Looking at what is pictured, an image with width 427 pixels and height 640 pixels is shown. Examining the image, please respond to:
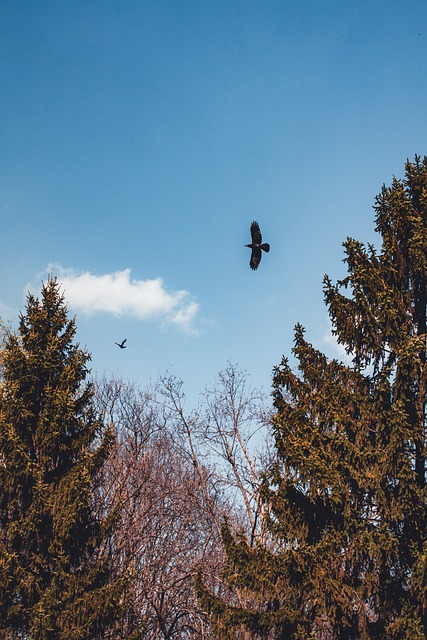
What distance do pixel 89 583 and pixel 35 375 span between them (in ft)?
14.6

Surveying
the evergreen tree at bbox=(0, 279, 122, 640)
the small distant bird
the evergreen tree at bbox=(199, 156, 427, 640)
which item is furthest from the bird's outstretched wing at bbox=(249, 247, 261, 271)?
the evergreen tree at bbox=(0, 279, 122, 640)

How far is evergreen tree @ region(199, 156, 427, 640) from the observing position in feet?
27.9

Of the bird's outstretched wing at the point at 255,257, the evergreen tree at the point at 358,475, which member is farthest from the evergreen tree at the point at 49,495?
the bird's outstretched wing at the point at 255,257

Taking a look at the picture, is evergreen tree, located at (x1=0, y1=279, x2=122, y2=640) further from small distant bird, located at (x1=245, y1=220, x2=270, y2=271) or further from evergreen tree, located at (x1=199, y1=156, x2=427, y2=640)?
small distant bird, located at (x1=245, y1=220, x2=270, y2=271)

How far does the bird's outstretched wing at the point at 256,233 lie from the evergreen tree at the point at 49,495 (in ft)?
16.2

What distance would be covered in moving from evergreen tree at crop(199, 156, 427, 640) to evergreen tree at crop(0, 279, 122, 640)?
8.80 ft

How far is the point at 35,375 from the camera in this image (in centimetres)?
1252

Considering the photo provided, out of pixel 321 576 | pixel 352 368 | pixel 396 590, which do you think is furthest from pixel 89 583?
pixel 352 368

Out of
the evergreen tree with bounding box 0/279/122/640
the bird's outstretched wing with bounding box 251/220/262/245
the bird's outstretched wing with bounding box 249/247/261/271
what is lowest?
the evergreen tree with bounding box 0/279/122/640

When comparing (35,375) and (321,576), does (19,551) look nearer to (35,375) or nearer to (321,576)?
(35,375)

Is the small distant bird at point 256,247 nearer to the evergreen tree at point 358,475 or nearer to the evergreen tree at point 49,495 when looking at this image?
the evergreen tree at point 358,475

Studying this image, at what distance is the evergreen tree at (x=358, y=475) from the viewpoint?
335 inches

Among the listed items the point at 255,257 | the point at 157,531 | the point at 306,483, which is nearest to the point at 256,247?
the point at 255,257

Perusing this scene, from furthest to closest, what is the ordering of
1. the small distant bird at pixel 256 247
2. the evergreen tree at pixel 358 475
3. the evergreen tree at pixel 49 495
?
the small distant bird at pixel 256 247, the evergreen tree at pixel 49 495, the evergreen tree at pixel 358 475
